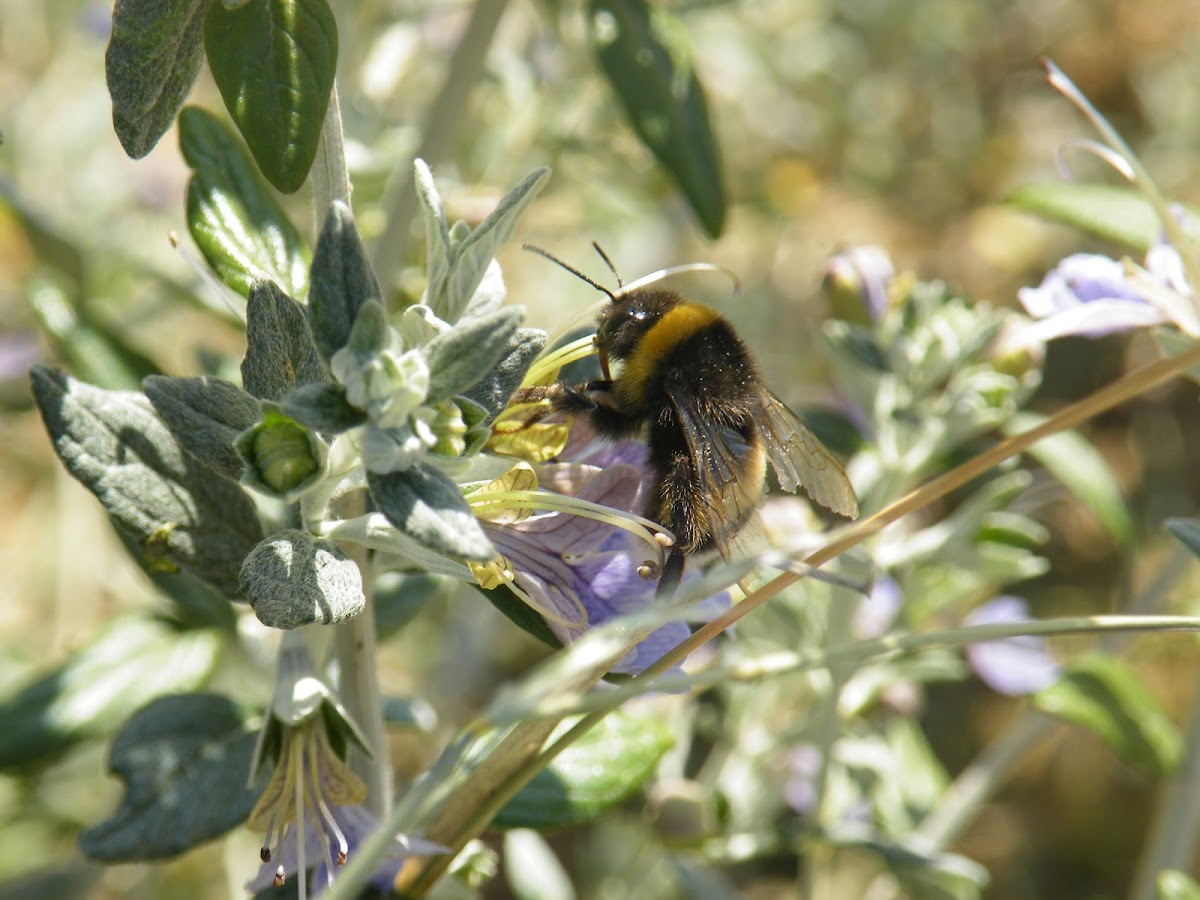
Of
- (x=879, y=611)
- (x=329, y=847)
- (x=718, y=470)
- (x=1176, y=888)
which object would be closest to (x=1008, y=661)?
(x=879, y=611)

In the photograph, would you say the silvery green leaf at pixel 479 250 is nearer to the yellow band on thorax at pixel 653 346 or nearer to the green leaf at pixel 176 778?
the yellow band on thorax at pixel 653 346

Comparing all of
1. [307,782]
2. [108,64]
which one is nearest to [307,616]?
[307,782]

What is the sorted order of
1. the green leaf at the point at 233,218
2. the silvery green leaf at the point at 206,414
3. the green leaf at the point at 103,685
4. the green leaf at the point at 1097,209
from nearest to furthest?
1. the silvery green leaf at the point at 206,414
2. the green leaf at the point at 233,218
3. the green leaf at the point at 103,685
4. the green leaf at the point at 1097,209

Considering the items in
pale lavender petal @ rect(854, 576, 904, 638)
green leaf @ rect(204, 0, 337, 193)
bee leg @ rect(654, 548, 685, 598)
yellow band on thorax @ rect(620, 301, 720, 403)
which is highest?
green leaf @ rect(204, 0, 337, 193)

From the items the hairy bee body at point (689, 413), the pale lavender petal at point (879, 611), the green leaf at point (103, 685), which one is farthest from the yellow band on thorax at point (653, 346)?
the pale lavender petal at point (879, 611)

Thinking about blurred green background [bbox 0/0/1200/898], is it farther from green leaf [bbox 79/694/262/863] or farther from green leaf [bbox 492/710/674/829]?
green leaf [bbox 492/710/674/829]

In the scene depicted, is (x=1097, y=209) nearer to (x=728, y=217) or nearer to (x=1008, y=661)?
(x=1008, y=661)

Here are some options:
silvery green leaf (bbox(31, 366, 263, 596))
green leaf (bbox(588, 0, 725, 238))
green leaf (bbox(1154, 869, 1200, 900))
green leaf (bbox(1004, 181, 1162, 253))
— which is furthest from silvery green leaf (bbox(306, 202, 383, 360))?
green leaf (bbox(1154, 869, 1200, 900))
